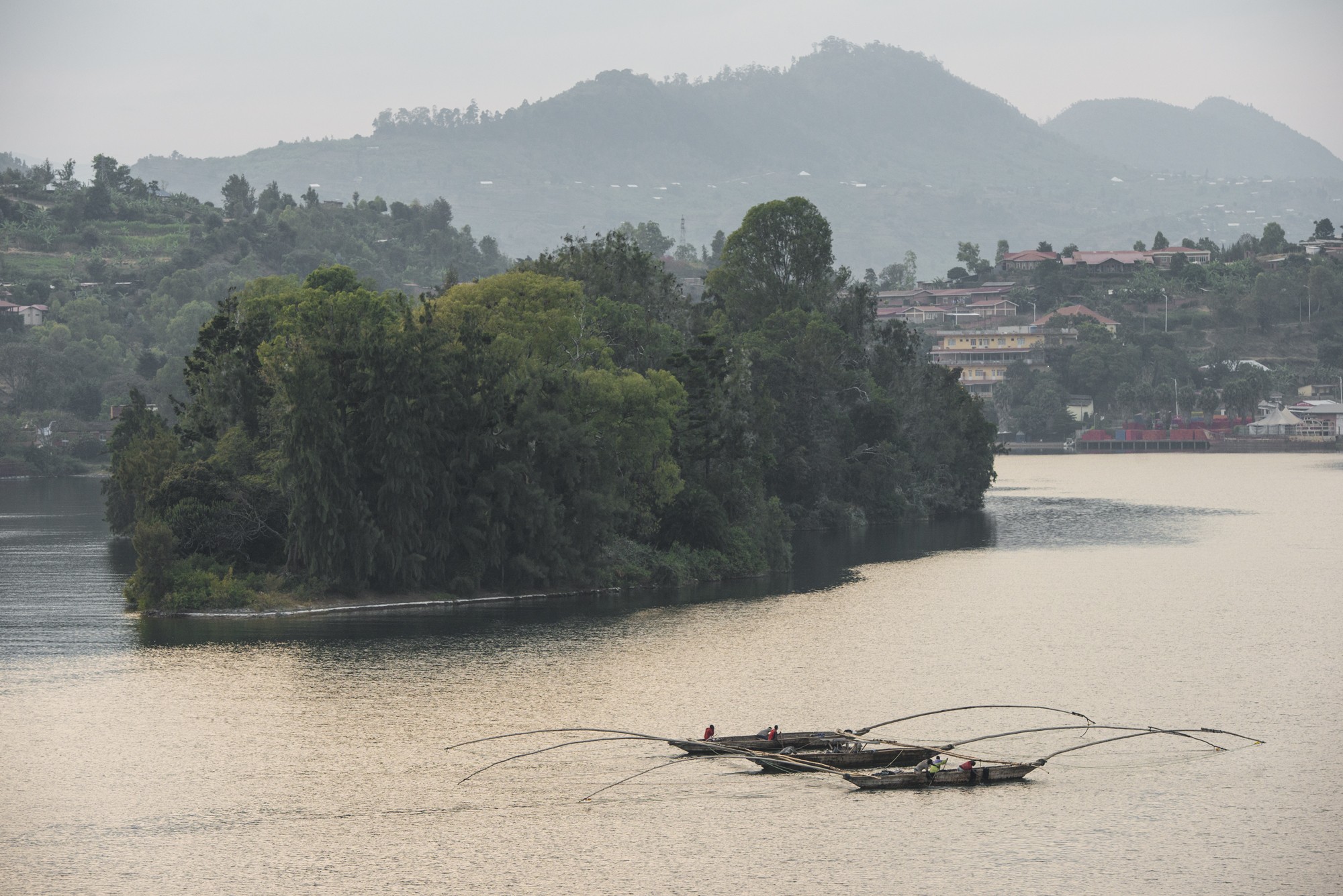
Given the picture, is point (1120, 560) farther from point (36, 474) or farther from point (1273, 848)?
point (36, 474)

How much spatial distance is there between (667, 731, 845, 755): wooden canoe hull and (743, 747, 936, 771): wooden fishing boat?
21.7 inches

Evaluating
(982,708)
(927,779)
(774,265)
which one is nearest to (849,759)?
(927,779)

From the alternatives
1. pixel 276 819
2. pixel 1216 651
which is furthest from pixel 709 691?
pixel 1216 651

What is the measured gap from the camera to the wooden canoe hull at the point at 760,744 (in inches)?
1695

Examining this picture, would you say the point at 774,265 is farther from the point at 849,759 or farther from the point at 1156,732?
the point at 849,759

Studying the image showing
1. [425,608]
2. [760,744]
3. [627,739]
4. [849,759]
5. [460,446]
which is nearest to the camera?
[849,759]

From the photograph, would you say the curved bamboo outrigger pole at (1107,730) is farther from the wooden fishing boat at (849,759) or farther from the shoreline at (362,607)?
the shoreline at (362,607)

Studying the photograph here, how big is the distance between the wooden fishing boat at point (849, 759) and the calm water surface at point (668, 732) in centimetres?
46

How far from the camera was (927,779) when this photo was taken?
134 ft

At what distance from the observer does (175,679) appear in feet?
174

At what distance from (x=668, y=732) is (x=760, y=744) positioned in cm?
413

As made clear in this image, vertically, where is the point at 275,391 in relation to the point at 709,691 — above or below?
above

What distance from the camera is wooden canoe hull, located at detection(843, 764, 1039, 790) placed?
40906 millimetres

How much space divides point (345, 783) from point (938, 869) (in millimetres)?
16149
